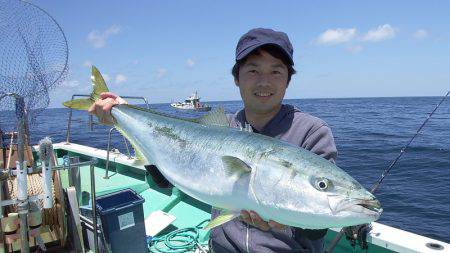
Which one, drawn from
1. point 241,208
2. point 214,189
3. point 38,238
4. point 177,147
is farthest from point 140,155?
point 38,238

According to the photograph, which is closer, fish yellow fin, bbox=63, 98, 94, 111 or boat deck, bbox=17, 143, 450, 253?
fish yellow fin, bbox=63, 98, 94, 111

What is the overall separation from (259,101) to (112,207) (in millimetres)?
3042

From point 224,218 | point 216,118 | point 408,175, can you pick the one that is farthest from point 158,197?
point 408,175

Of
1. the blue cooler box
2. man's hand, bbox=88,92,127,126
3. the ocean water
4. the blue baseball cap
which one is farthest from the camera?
the ocean water

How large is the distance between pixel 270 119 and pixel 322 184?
0.94 m

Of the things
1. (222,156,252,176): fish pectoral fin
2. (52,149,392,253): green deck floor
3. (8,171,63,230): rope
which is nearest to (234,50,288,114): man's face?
(222,156,252,176): fish pectoral fin

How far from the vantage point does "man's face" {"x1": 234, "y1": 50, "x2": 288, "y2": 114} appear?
271 centimetres

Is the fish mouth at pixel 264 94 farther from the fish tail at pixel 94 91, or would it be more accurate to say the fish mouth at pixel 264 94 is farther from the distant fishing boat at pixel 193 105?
the distant fishing boat at pixel 193 105

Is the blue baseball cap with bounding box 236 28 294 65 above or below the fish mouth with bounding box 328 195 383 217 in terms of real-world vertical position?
above

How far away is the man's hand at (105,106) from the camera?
3.27 meters

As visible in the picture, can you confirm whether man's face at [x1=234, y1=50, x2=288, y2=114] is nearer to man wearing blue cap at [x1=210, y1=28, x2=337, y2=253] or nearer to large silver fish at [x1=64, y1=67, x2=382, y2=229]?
man wearing blue cap at [x1=210, y1=28, x2=337, y2=253]

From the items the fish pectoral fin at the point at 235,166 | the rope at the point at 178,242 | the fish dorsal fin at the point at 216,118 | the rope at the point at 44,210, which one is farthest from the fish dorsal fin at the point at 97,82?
the rope at the point at 178,242

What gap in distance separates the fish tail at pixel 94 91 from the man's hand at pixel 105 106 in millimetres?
51

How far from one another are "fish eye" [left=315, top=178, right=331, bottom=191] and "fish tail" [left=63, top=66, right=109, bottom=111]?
87.2 inches
